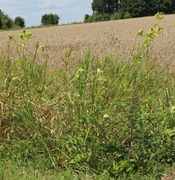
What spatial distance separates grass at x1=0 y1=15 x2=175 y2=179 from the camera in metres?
3.89

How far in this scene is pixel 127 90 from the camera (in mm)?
4309

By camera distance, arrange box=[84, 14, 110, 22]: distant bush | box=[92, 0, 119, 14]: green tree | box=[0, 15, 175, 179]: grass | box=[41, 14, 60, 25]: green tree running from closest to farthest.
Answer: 1. box=[0, 15, 175, 179]: grass
2. box=[84, 14, 110, 22]: distant bush
3. box=[92, 0, 119, 14]: green tree
4. box=[41, 14, 60, 25]: green tree

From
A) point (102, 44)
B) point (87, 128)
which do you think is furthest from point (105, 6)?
point (87, 128)

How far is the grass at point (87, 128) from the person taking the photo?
3895mm

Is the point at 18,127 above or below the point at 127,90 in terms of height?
below

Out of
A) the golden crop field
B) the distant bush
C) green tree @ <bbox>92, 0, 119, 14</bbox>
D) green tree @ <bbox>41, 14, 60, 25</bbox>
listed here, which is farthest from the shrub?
the golden crop field

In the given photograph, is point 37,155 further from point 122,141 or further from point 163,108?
point 163,108

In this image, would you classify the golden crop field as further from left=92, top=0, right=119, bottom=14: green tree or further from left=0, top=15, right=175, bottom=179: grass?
left=92, top=0, right=119, bottom=14: green tree

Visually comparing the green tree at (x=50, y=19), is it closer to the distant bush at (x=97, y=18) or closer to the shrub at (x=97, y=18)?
the distant bush at (x=97, y=18)

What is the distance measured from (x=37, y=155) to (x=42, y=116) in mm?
468

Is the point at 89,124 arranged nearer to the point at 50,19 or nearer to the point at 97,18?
the point at 97,18

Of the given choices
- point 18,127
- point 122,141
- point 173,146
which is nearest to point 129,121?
point 122,141

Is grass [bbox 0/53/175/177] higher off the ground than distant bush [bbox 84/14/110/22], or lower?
higher

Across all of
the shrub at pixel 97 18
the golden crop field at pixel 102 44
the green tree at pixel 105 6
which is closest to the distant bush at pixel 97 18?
the shrub at pixel 97 18
